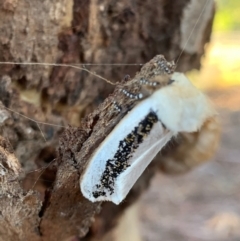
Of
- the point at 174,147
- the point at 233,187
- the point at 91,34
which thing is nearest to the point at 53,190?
the point at 91,34

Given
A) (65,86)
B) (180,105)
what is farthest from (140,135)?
(65,86)

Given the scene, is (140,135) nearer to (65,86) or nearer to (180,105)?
(180,105)

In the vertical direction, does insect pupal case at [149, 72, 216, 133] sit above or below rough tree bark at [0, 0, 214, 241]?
above

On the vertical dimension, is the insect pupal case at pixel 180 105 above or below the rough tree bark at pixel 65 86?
above

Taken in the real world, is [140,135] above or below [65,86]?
above

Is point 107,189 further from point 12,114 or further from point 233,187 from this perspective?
point 233,187
